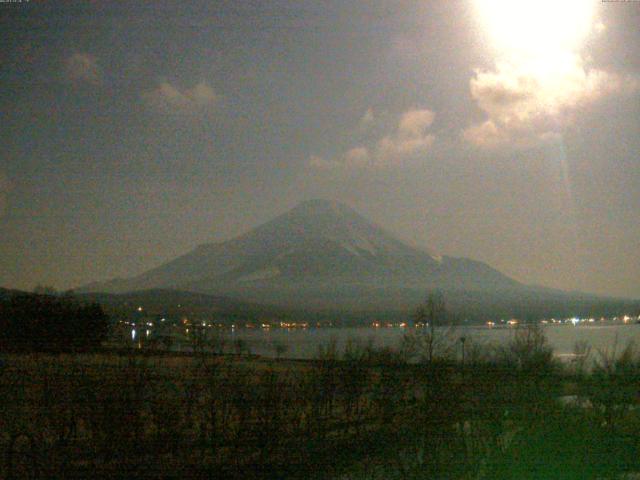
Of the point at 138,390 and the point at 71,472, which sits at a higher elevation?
the point at 138,390

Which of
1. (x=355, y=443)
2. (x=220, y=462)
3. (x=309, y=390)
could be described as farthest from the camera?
(x=309, y=390)

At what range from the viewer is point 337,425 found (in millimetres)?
14586

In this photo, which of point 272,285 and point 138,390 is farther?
point 272,285

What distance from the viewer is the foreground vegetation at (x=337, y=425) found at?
30.9ft

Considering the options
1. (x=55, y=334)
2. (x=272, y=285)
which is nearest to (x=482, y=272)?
(x=272, y=285)

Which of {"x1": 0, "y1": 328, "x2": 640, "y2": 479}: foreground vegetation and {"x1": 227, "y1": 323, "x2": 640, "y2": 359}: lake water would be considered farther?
{"x1": 227, "y1": 323, "x2": 640, "y2": 359}: lake water

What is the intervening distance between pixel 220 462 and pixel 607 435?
19.7ft

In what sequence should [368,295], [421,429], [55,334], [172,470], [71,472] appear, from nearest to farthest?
[71,472] → [172,470] → [421,429] → [55,334] → [368,295]

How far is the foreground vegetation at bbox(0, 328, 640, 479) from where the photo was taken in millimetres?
9422

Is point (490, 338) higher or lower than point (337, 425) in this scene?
higher

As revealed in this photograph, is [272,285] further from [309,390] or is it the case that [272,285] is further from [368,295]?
[309,390]

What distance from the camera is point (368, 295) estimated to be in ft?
451

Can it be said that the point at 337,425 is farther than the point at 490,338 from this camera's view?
No

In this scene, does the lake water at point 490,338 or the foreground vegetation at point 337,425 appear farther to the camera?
the lake water at point 490,338
